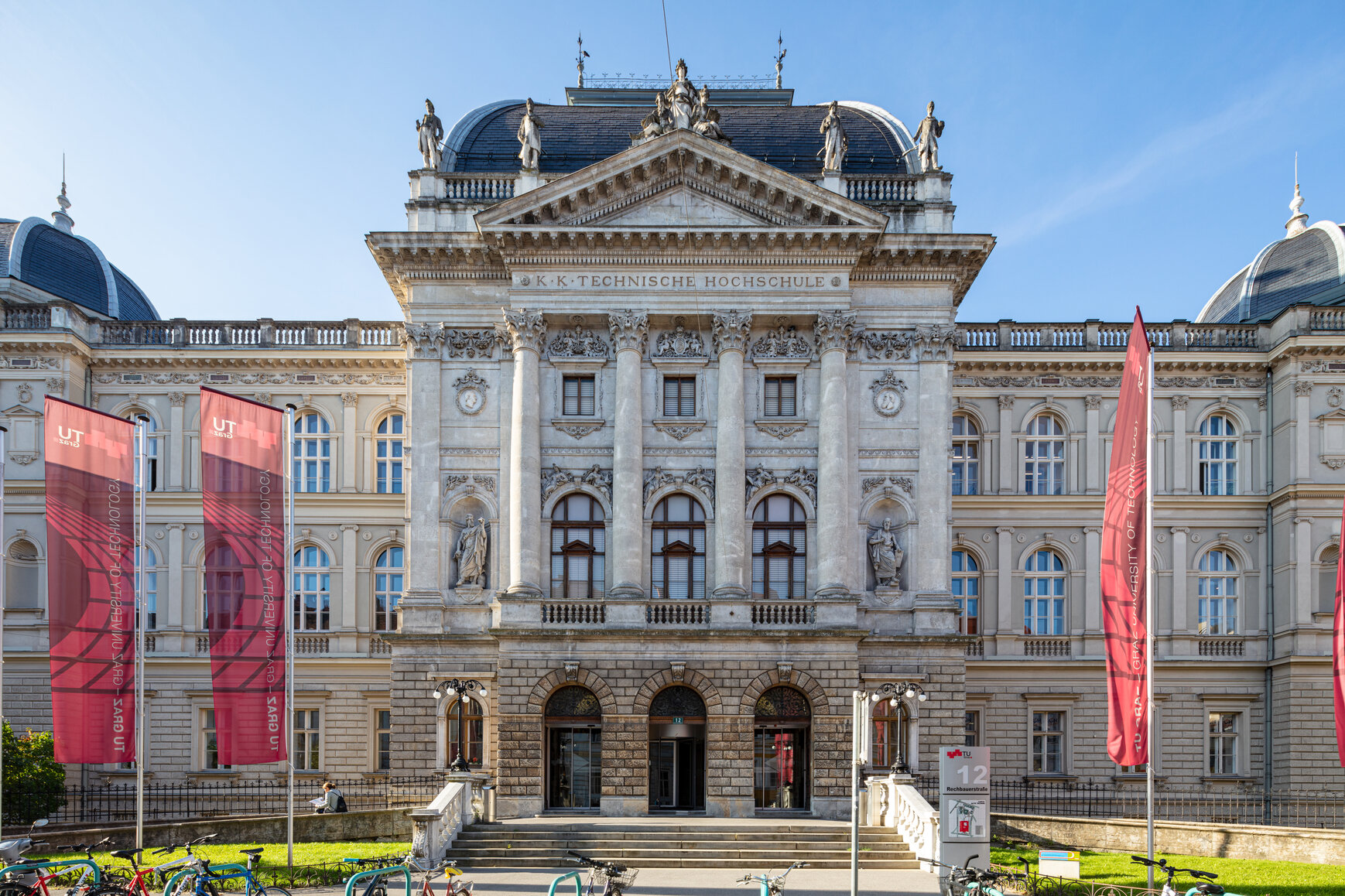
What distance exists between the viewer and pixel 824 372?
37.1 meters

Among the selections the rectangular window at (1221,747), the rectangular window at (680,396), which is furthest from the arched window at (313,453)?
the rectangular window at (1221,747)

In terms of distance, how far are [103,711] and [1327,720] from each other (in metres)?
35.2

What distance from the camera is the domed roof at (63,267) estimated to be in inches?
1800

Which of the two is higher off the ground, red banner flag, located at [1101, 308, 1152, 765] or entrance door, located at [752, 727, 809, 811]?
red banner flag, located at [1101, 308, 1152, 765]

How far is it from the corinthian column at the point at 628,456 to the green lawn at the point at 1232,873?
40.0ft

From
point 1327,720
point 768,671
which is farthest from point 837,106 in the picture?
point 1327,720

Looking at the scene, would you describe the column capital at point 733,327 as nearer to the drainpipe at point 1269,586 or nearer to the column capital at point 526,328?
the column capital at point 526,328

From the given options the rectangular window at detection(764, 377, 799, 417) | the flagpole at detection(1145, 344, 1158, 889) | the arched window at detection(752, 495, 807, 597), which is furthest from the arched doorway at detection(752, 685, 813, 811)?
the flagpole at detection(1145, 344, 1158, 889)

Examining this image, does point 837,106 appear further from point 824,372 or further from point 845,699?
point 845,699

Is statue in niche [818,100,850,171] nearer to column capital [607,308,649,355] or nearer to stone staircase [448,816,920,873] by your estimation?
column capital [607,308,649,355]

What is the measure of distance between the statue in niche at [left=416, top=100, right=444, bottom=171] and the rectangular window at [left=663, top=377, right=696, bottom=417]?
971cm

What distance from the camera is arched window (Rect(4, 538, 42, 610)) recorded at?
4153 cm

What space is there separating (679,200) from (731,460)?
767cm

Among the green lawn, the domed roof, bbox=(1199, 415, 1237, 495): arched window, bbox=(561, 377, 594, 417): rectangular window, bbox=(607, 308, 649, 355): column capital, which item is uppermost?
the domed roof
